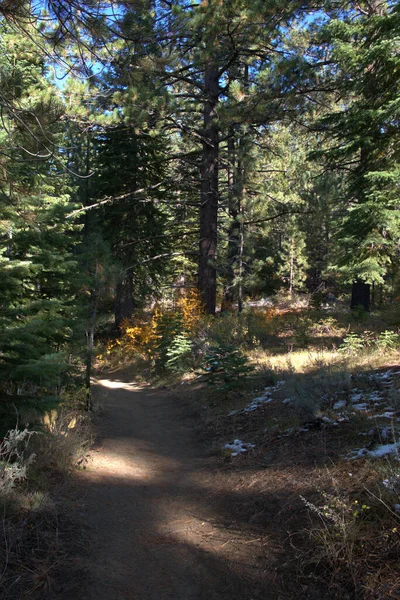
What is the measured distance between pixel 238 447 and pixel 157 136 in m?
11.9

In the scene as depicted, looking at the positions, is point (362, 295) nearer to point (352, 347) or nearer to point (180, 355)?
point (352, 347)

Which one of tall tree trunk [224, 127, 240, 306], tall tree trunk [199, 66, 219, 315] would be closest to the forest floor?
tall tree trunk [199, 66, 219, 315]

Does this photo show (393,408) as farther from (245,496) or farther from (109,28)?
(109,28)

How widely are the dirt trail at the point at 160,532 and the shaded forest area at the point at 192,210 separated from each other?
516mm

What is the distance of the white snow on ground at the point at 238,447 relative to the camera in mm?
5310

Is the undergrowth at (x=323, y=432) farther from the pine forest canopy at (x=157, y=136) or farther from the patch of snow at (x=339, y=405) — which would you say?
the pine forest canopy at (x=157, y=136)

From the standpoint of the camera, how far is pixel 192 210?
2100 centimetres

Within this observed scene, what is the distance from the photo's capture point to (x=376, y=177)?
9727 millimetres

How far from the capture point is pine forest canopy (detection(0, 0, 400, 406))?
4590 millimetres

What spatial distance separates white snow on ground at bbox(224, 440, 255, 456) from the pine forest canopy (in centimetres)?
251

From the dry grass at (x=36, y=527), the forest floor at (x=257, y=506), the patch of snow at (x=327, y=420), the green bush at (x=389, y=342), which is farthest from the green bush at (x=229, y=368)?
the dry grass at (x=36, y=527)

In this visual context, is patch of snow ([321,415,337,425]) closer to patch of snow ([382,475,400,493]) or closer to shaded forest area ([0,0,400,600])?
shaded forest area ([0,0,400,600])

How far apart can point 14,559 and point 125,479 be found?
2147 millimetres

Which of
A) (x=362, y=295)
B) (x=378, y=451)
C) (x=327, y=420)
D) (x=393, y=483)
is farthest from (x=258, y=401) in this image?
(x=362, y=295)
